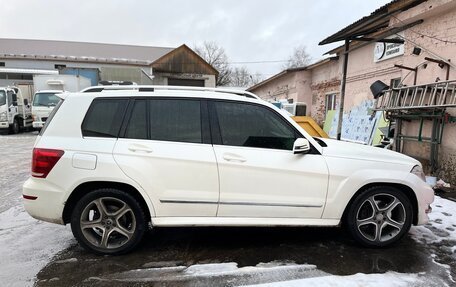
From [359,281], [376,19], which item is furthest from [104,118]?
[376,19]

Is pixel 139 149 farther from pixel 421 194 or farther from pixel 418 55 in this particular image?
pixel 418 55

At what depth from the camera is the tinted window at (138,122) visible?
147 inches

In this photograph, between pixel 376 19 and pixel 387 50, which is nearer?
pixel 376 19

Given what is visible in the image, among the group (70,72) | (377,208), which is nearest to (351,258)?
(377,208)

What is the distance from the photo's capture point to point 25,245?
159 inches

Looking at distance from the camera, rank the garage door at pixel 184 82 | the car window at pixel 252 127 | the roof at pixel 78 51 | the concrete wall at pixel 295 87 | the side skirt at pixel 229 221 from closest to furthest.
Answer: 1. the side skirt at pixel 229 221
2. the car window at pixel 252 127
3. the concrete wall at pixel 295 87
4. the garage door at pixel 184 82
5. the roof at pixel 78 51

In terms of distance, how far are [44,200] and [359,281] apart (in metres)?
3.26

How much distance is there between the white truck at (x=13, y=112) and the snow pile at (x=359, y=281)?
62.1 feet

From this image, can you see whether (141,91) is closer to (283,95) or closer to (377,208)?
(377,208)

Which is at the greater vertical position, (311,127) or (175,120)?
(175,120)

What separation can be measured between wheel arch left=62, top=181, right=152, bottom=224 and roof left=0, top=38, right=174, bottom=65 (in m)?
33.3

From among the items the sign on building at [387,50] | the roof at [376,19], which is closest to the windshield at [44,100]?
the roof at [376,19]

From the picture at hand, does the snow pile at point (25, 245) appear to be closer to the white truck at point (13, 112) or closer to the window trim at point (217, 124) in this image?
the window trim at point (217, 124)

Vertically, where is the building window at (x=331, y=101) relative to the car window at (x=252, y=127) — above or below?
above
